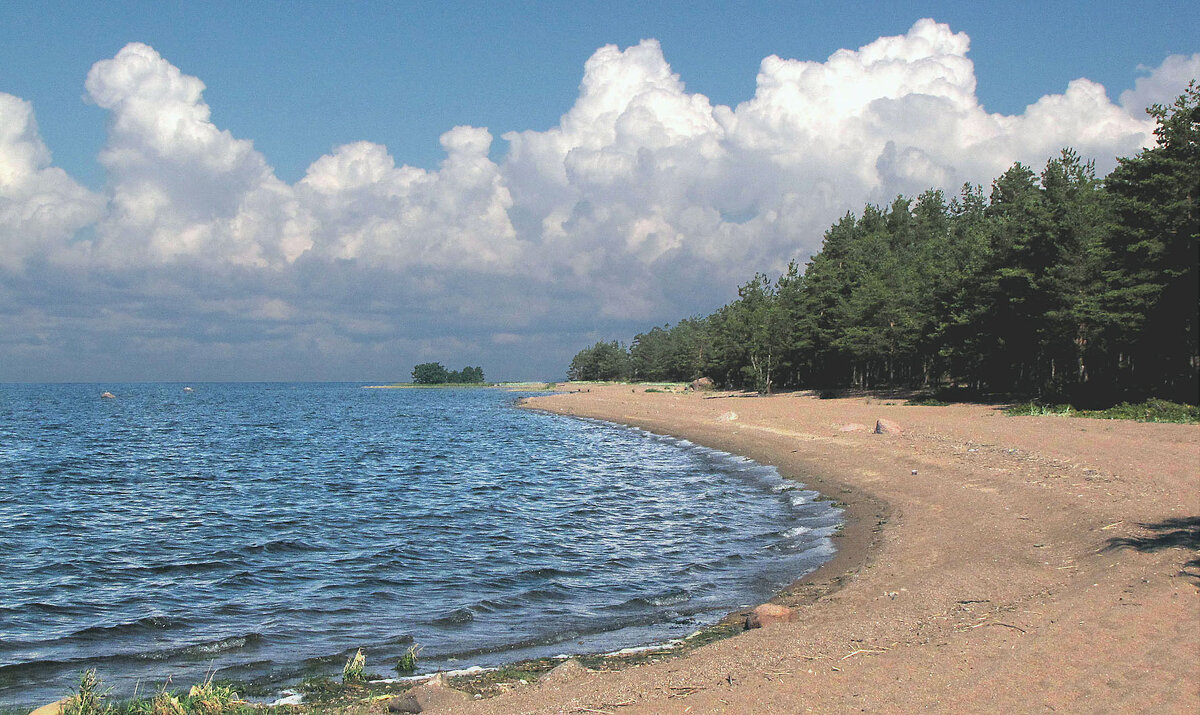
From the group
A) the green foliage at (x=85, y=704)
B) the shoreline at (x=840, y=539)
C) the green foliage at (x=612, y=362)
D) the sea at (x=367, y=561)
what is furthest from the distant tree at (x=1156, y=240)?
the green foliage at (x=612, y=362)

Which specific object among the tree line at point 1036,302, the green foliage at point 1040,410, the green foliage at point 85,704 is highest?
the tree line at point 1036,302

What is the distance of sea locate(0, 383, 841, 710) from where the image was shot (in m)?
10.6

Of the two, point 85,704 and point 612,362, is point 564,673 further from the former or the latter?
point 612,362

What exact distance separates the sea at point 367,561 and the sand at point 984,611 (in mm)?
1832

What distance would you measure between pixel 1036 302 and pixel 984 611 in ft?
124

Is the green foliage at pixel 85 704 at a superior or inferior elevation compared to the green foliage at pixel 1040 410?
inferior

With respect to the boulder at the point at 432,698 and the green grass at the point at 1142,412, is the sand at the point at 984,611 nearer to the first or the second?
the boulder at the point at 432,698

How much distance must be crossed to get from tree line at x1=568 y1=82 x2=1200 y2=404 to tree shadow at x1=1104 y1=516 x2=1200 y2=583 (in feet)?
13.9

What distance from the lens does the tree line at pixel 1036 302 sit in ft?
103

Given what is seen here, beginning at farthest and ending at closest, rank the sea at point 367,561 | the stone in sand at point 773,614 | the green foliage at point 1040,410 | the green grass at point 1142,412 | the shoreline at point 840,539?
the green foliage at point 1040,410, the green grass at point 1142,412, the shoreline at point 840,539, the sea at point 367,561, the stone in sand at point 773,614

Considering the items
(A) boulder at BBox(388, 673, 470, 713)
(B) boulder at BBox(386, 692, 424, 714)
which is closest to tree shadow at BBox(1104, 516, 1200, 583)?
(A) boulder at BBox(388, 673, 470, 713)

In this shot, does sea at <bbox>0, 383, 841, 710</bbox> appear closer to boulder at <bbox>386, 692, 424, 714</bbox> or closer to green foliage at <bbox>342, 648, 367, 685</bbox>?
green foliage at <bbox>342, 648, 367, 685</bbox>

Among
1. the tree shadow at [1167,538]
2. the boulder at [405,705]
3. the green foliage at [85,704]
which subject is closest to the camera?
the green foliage at [85,704]

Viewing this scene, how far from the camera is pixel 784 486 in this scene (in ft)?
81.5
